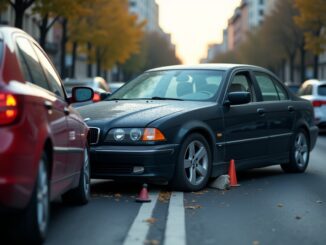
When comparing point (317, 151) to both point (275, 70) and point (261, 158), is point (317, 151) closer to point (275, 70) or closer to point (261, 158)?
point (261, 158)

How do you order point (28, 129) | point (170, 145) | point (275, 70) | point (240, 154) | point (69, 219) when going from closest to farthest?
point (28, 129) → point (69, 219) → point (170, 145) → point (240, 154) → point (275, 70)

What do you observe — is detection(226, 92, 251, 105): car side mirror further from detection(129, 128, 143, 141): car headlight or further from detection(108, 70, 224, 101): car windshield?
detection(129, 128, 143, 141): car headlight

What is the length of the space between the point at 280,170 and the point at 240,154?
221 centimetres

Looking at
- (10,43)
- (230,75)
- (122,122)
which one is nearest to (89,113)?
(122,122)

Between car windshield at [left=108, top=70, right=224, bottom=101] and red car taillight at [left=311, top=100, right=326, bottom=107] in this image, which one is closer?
car windshield at [left=108, top=70, right=224, bottom=101]

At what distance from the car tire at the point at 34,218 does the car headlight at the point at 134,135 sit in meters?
2.89

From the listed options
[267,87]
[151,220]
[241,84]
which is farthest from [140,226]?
[267,87]

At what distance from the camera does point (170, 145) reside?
8.42m

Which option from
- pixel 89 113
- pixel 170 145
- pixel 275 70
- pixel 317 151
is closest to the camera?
pixel 170 145

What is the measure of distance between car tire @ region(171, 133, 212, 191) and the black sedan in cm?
1

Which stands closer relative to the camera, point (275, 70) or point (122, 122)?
point (122, 122)

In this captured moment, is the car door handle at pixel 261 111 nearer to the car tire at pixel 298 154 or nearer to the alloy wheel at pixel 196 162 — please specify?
the car tire at pixel 298 154

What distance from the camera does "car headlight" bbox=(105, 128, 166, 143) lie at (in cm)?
834

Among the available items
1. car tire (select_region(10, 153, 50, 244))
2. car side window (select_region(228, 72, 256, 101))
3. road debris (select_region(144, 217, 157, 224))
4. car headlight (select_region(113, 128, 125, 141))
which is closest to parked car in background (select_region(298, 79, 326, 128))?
car side window (select_region(228, 72, 256, 101))
